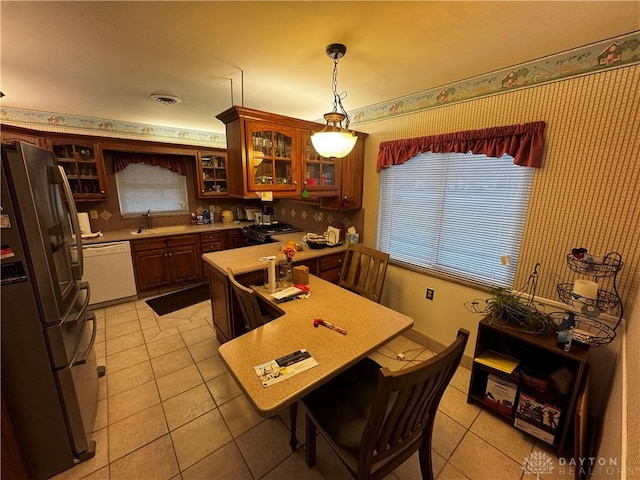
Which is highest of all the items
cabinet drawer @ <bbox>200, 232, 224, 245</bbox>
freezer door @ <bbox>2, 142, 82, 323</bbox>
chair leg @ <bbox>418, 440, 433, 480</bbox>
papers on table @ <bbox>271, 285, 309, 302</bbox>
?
freezer door @ <bbox>2, 142, 82, 323</bbox>

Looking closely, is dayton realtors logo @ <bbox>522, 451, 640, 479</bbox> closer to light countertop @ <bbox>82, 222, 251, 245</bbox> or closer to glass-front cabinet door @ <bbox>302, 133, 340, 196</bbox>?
glass-front cabinet door @ <bbox>302, 133, 340, 196</bbox>

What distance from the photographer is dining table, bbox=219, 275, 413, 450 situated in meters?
1.06

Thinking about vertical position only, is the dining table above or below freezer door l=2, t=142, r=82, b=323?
below

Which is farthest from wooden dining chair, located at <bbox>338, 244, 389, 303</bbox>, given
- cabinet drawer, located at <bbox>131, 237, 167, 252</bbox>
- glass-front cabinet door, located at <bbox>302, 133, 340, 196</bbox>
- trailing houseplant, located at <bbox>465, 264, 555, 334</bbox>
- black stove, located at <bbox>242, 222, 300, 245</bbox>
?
cabinet drawer, located at <bbox>131, 237, 167, 252</bbox>

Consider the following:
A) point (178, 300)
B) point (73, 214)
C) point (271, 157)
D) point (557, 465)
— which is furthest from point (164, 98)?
point (557, 465)

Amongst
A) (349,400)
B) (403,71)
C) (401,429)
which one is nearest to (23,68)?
(403,71)

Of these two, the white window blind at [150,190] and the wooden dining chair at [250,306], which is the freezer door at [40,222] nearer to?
the wooden dining chair at [250,306]

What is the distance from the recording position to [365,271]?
8.56 ft

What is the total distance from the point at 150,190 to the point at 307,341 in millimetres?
4030

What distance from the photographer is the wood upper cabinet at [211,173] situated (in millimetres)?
4234

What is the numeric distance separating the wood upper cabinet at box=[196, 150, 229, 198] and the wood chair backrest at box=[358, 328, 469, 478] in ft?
13.7

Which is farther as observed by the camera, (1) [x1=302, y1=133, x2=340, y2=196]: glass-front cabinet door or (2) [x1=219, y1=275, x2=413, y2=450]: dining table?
(1) [x1=302, y1=133, x2=340, y2=196]: glass-front cabinet door

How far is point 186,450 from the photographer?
1580 mm

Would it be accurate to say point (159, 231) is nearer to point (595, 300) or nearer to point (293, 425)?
point (293, 425)
